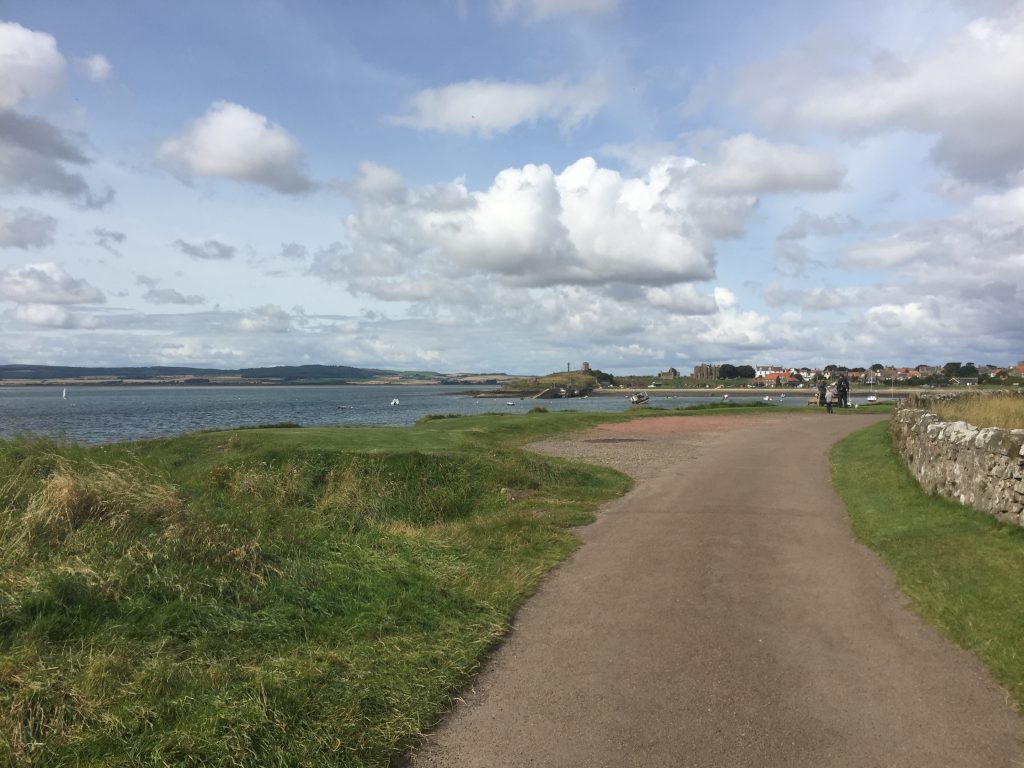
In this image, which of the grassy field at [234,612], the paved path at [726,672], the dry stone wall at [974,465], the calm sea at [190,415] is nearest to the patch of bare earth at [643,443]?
the dry stone wall at [974,465]

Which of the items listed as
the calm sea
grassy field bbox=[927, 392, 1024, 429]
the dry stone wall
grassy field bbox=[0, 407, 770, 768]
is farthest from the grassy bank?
grassy field bbox=[927, 392, 1024, 429]

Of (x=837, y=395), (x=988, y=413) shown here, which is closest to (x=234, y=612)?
(x=988, y=413)

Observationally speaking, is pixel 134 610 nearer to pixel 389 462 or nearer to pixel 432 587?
pixel 432 587

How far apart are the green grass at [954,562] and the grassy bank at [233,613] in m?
4.41

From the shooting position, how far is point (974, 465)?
37.5 feet

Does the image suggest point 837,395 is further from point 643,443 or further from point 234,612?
point 234,612

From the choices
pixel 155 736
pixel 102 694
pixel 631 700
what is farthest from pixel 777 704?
pixel 102 694

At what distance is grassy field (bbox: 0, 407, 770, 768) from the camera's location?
15.5ft

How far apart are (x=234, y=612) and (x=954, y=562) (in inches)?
332

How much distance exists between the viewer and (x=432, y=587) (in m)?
8.04

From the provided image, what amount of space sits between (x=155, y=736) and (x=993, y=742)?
18.3 feet

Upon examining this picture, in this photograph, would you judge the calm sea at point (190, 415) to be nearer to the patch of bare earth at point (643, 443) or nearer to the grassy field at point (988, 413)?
the patch of bare earth at point (643, 443)

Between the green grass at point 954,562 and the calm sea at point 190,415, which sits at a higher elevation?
the green grass at point 954,562

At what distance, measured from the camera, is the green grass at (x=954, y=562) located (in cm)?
657
